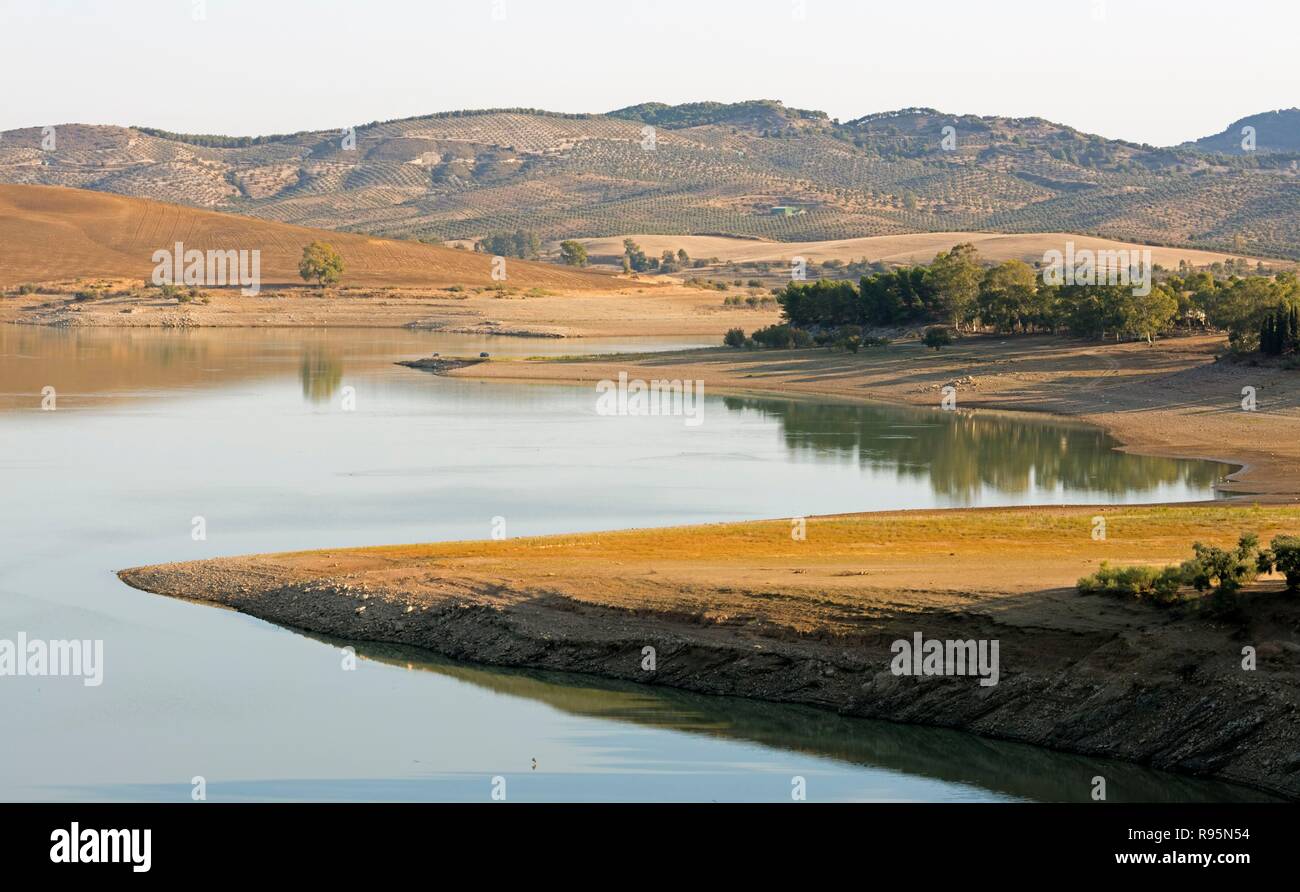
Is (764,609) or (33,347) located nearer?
(764,609)

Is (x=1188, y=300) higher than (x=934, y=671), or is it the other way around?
(x=1188, y=300)

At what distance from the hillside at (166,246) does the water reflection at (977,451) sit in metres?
83.1

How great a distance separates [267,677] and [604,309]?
95.9 meters

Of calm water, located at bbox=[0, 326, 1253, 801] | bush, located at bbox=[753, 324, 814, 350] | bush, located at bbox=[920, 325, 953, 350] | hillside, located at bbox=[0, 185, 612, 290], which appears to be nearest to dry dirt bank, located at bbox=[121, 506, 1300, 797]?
calm water, located at bbox=[0, 326, 1253, 801]

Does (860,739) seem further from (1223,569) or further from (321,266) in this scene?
(321,266)

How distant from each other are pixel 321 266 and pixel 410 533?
104 meters

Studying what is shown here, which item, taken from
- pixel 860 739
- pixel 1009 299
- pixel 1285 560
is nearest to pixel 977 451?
pixel 1009 299

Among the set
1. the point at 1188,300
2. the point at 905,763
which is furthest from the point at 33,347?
the point at 905,763

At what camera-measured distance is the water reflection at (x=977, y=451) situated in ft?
140

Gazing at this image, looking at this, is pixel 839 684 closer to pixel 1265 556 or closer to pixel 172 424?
pixel 1265 556

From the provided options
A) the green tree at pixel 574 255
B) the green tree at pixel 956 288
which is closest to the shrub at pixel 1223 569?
the green tree at pixel 956 288

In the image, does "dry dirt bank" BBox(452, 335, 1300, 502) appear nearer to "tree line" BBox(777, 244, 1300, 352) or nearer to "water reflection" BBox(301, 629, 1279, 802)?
"tree line" BBox(777, 244, 1300, 352)

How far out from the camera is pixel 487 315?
117 meters

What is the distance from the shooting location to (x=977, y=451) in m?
49.6
